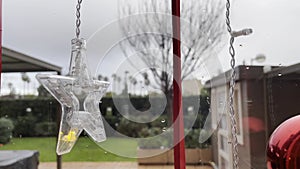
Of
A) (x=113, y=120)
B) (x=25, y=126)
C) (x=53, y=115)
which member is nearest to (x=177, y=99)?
(x=113, y=120)

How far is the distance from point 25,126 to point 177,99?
1.07 meters

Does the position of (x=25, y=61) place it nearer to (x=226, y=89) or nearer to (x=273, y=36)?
(x=226, y=89)

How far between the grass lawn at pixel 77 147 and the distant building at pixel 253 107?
16.4 inches

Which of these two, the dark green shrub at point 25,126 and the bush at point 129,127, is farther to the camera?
the dark green shrub at point 25,126

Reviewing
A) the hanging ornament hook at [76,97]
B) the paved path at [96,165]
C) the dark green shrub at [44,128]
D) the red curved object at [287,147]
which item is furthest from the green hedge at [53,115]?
the red curved object at [287,147]

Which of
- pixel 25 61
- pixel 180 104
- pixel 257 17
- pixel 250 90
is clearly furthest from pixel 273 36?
pixel 25 61

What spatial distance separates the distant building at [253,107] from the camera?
1.00 metres

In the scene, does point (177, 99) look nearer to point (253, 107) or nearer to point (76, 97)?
point (76, 97)

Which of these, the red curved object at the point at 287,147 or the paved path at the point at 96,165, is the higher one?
the red curved object at the point at 287,147

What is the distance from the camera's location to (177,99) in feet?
2.87

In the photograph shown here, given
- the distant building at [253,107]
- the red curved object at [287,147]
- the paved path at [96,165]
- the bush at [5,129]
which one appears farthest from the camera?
the bush at [5,129]

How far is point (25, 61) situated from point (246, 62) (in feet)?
4.63

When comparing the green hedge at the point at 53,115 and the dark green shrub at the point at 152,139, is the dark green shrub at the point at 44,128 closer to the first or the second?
the green hedge at the point at 53,115

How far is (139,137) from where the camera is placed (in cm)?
129
